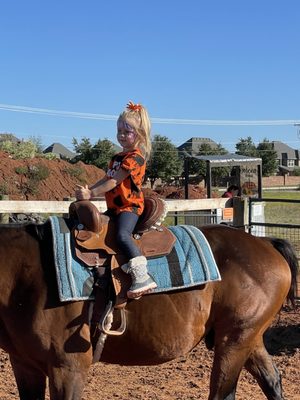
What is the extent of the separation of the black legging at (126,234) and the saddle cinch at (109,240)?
2.2 inches

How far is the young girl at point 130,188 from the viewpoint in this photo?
3.44 metres

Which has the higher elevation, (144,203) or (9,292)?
(144,203)

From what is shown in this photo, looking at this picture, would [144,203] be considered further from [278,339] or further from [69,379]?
[278,339]

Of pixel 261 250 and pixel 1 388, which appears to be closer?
pixel 261 250

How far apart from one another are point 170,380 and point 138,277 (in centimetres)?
246

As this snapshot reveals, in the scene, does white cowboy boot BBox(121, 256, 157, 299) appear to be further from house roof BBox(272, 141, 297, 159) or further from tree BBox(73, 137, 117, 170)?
house roof BBox(272, 141, 297, 159)

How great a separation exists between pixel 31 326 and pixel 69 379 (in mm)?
378

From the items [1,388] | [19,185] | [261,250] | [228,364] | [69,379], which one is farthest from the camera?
[19,185]

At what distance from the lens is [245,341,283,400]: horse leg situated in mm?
4090

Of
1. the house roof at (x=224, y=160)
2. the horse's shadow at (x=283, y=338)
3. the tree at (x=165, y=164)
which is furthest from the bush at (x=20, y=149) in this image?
the horse's shadow at (x=283, y=338)

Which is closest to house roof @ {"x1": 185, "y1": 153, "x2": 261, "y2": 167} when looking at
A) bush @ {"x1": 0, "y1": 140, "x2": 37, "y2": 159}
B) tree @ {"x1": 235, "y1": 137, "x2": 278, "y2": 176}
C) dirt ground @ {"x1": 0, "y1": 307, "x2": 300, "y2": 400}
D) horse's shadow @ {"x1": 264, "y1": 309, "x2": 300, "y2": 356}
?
horse's shadow @ {"x1": 264, "y1": 309, "x2": 300, "y2": 356}

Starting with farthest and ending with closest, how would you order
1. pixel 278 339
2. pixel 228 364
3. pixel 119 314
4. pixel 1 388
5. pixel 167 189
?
pixel 167 189 → pixel 278 339 → pixel 1 388 → pixel 228 364 → pixel 119 314

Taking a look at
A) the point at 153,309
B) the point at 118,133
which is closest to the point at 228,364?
the point at 153,309

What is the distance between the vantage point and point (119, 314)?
136 inches
